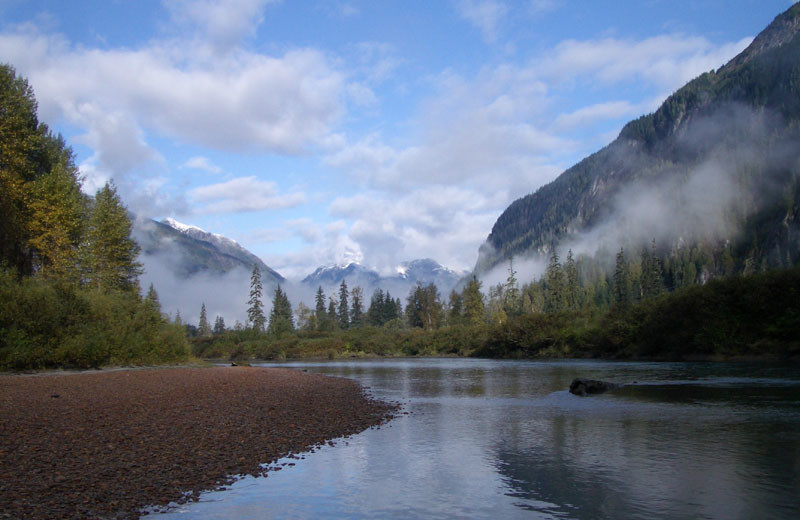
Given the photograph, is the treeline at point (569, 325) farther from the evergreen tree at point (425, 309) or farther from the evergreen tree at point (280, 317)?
the evergreen tree at point (280, 317)

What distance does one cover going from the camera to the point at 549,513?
8828 millimetres

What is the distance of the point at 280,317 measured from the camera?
149 metres

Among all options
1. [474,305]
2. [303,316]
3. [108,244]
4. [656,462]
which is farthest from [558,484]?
[303,316]

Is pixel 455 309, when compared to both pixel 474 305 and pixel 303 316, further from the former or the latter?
pixel 303 316

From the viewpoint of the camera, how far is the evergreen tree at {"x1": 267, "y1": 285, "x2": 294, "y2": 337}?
454 ft

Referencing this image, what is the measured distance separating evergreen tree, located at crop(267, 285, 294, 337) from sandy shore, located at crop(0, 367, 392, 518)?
375 feet

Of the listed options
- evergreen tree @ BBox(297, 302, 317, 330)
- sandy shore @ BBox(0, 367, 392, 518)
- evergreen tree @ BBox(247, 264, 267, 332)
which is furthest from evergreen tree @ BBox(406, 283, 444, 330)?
sandy shore @ BBox(0, 367, 392, 518)

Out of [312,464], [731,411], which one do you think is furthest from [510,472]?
[731,411]

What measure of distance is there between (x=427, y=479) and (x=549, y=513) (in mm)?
3122

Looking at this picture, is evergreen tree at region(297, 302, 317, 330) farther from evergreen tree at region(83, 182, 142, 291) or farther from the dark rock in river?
the dark rock in river

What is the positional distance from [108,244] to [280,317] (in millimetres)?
98268

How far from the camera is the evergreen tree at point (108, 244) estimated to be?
49.0 metres

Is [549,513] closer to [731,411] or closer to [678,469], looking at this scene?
[678,469]

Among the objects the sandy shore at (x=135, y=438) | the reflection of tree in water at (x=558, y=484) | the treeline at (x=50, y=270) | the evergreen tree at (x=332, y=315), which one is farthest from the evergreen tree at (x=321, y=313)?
the reflection of tree in water at (x=558, y=484)
